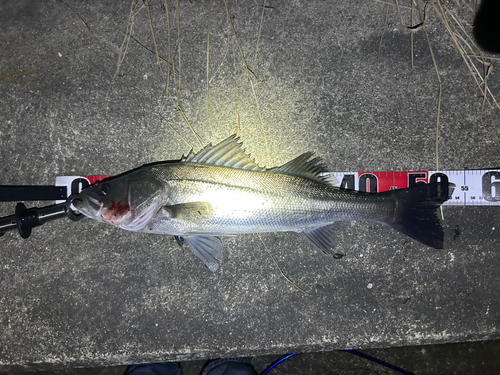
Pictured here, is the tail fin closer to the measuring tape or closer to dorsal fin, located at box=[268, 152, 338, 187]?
the measuring tape

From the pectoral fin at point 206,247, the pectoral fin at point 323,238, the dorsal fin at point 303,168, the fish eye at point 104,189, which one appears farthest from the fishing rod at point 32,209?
the pectoral fin at point 323,238

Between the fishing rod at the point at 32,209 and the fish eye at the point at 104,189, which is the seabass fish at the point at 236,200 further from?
the fishing rod at the point at 32,209

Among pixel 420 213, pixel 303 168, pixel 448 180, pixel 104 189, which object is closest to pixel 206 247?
pixel 104 189

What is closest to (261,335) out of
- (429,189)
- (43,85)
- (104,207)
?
(104,207)

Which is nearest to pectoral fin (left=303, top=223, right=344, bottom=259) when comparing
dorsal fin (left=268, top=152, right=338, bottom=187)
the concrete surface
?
the concrete surface

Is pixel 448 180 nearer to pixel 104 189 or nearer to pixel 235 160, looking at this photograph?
pixel 235 160

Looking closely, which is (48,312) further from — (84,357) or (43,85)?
(43,85)
